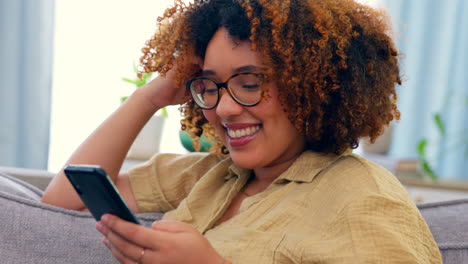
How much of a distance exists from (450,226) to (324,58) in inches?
16.3

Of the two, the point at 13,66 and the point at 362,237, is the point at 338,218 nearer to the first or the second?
the point at 362,237

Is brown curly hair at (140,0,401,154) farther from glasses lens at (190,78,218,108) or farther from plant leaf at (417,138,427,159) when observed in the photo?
plant leaf at (417,138,427,159)

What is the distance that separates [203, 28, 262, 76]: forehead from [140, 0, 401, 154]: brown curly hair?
14 millimetres

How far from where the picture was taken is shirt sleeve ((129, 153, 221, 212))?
4.34ft

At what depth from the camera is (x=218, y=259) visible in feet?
2.92

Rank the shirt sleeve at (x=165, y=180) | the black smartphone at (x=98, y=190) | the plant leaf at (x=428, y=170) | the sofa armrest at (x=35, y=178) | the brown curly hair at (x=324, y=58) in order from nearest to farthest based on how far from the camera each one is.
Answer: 1. the black smartphone at (x=98, y=190)
2. the brown curly hair at (x=324, y=58)
3. the shirt sleeve at (x=165, y=180)
4. the sofa armrest at (x=35, y=178)
5. the plant leaf at (x=428, y=170)

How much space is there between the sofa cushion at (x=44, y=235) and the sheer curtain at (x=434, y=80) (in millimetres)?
2458

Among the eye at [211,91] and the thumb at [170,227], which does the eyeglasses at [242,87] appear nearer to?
the eye at [211,91]

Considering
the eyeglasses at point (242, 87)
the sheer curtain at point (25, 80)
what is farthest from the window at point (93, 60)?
the eyeglasses at point (242, 87)

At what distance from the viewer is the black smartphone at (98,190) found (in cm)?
77

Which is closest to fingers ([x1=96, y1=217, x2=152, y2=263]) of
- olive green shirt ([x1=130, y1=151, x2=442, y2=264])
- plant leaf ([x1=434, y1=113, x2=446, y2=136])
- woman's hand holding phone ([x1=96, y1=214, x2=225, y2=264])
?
woman's hand holding phone ([x1=96, y1=214, x2=225, y2=264])

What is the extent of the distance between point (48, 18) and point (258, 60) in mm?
2577

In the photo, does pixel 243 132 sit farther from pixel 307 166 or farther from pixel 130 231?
pixel 130 231

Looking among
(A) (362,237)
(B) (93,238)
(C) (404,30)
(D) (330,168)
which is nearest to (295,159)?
(D) (330,168)
